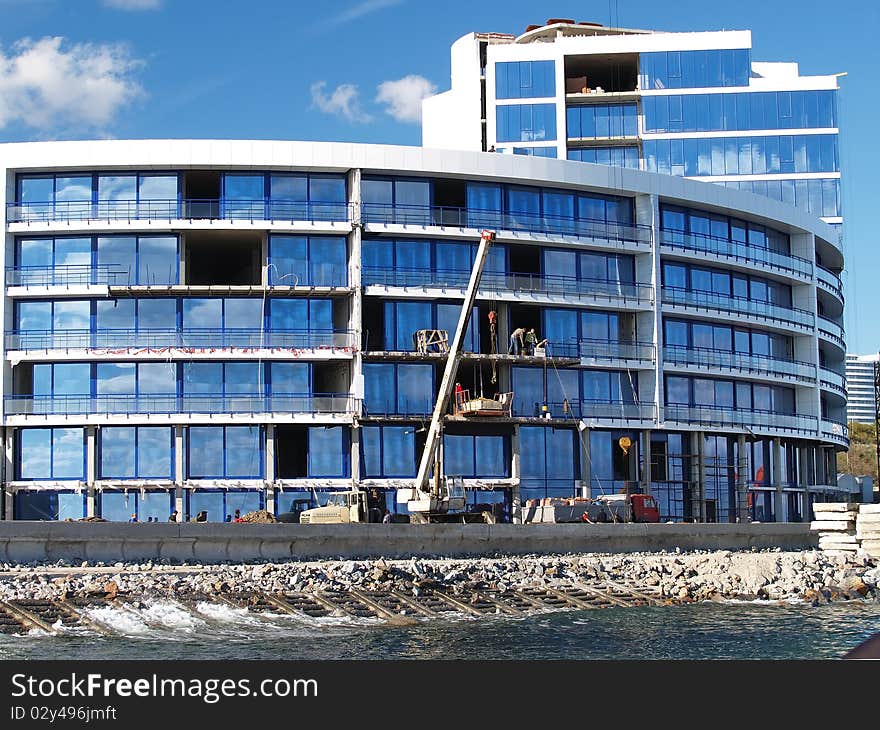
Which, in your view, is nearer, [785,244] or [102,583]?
[102,583]

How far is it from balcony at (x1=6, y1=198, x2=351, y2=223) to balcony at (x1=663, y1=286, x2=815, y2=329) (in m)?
20.1

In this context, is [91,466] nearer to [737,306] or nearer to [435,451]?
[435,451]

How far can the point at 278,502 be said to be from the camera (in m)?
59.5

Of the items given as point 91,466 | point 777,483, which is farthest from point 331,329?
point 777,483

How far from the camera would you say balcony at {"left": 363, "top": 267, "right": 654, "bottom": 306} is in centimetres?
6203

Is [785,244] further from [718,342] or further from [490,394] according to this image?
[490,394]

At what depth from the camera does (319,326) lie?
61625mm

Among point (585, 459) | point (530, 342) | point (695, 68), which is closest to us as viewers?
point (530, 342)

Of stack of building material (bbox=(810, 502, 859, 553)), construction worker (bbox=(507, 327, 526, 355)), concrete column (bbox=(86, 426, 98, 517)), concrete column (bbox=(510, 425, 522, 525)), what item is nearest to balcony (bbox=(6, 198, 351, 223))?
concrete column (bbox=(86, 426, 98, 517))

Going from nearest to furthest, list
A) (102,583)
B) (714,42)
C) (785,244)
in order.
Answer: (102,583)
(785,244)
(714,42)

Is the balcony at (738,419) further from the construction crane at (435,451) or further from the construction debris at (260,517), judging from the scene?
the construction debris at (260,517)

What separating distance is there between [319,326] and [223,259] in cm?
734
